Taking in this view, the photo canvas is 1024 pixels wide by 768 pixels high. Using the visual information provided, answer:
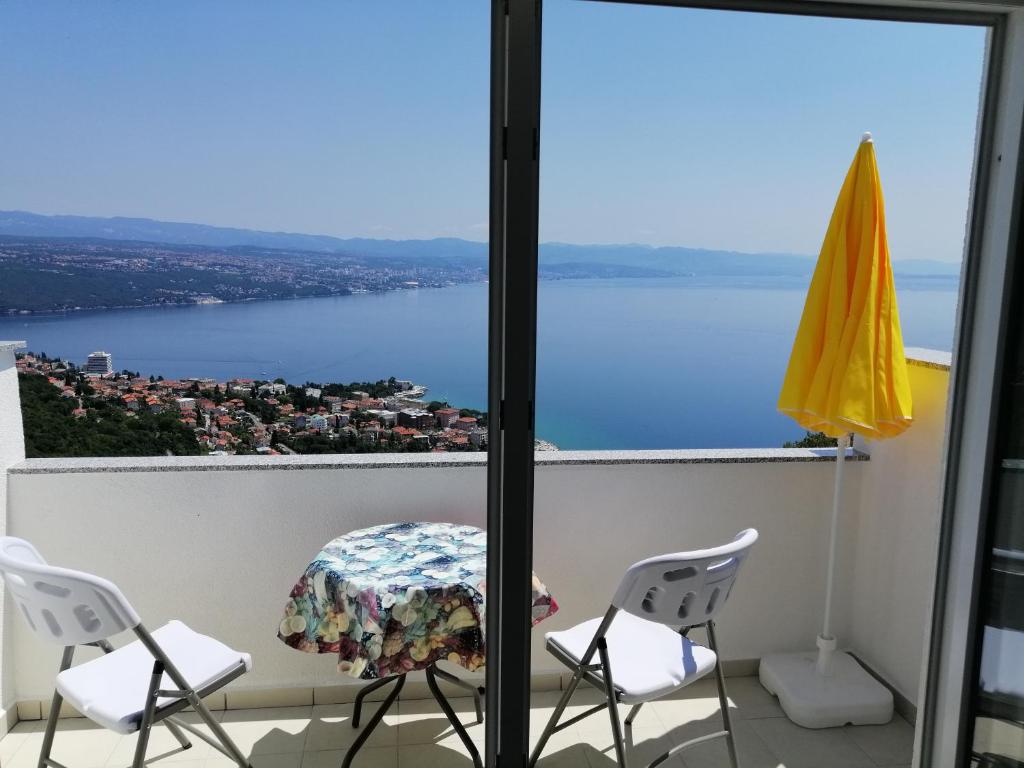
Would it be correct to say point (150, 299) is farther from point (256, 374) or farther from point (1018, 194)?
point (1018, 194)

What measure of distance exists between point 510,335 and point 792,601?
2.00 m

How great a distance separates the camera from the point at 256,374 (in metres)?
3.29

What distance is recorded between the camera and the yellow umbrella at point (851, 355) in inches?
93.7

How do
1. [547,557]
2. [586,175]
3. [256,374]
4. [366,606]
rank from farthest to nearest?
[256,374] → [586,175] → [547,557] → [366,606]

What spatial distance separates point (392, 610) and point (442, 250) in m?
1.19

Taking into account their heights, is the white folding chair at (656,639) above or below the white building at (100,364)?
below

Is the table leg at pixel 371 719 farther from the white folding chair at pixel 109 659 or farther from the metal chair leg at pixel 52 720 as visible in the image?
the metal chair leg at pixel 52 720

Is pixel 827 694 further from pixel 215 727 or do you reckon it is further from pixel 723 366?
pixel 215 727

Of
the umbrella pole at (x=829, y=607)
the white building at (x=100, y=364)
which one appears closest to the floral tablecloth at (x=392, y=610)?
the umbrella pole at (x=829, y=607)

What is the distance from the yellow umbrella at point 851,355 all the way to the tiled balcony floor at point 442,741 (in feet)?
0.34

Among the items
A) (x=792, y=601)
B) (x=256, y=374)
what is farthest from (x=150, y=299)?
(x=792, y=601)

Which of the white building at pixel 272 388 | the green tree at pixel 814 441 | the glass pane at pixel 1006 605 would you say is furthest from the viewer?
the white building at pixel 272 388

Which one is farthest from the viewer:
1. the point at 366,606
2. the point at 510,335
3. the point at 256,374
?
the point at 256,374

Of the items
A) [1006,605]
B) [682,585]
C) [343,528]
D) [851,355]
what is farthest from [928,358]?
[343,528]
